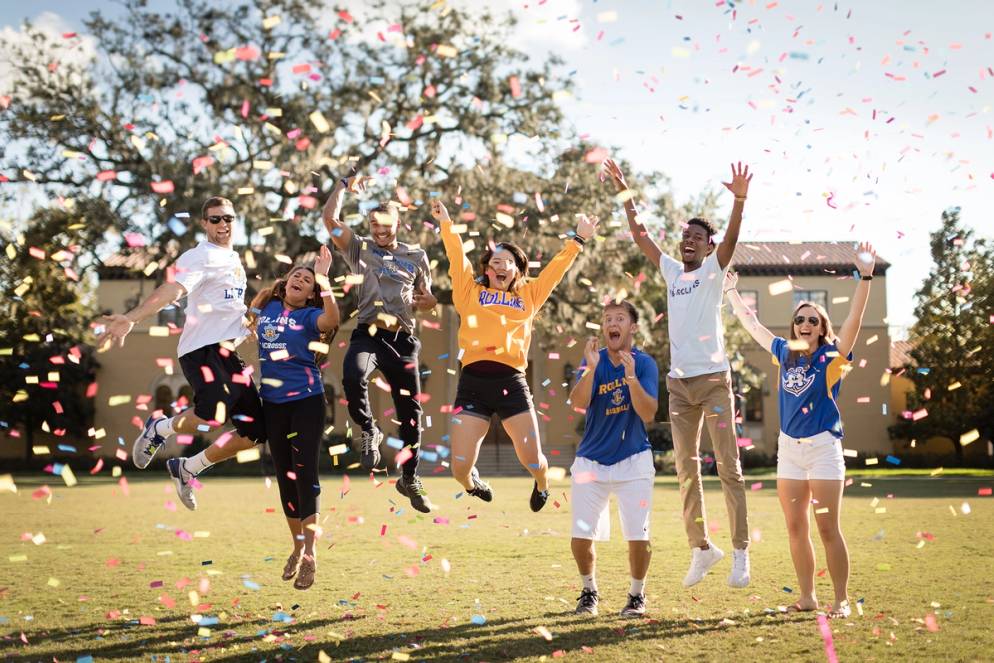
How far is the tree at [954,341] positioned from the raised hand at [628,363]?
111 ft

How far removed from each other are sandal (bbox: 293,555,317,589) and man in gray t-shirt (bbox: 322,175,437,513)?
2.79ft

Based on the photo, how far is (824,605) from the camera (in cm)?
676

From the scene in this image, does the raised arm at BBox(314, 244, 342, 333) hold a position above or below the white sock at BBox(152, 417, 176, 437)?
above

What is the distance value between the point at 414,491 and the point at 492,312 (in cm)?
149

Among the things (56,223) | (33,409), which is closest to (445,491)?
(56,223)

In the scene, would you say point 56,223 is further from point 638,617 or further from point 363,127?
point 638,617

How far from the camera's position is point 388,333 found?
7.26 metres

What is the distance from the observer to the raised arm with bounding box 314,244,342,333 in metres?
6.37

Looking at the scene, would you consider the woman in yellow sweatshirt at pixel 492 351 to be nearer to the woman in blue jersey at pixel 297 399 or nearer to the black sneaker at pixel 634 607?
the woman in blue jersey at pixel 297 399

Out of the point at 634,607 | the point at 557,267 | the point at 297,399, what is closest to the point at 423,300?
the point at 557,267

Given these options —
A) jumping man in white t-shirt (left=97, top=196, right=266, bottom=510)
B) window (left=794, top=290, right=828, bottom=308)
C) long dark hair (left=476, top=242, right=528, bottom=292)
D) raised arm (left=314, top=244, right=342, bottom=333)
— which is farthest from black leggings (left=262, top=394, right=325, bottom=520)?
window (left=794, top=290, right=828, bottom=308)

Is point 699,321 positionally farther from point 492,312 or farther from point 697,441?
point 492,312

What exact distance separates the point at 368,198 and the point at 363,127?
3.08 metres

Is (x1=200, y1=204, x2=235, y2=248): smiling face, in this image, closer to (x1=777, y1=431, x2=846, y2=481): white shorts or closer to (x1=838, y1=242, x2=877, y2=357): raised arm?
(x1=777, y1=431, x2=846, y2=481): white shorts
